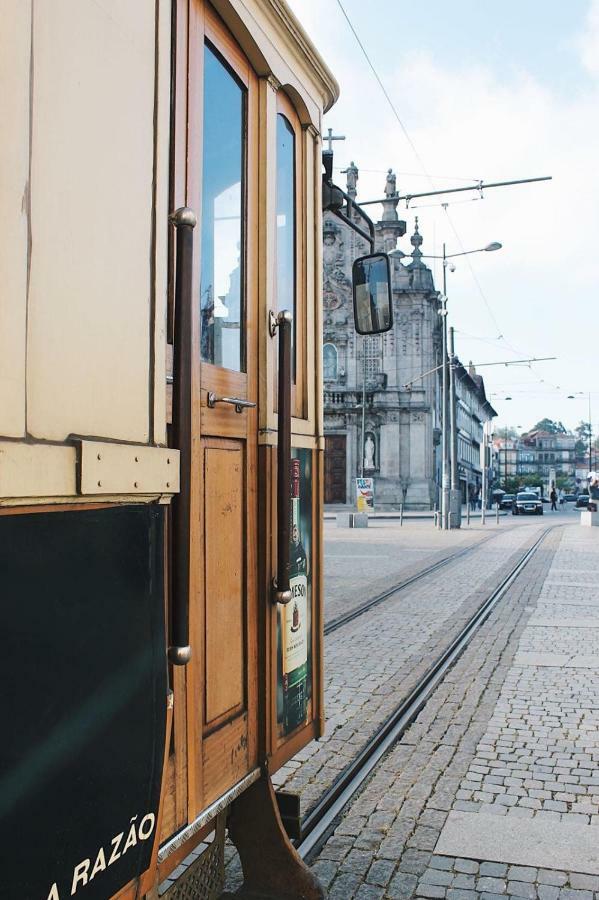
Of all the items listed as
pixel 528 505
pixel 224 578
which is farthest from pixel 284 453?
pixel 528 505

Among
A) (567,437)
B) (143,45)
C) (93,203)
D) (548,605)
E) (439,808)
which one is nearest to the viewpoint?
(93,203)

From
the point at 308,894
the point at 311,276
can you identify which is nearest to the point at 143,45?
the point at 311,276

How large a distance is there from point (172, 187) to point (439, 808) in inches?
126

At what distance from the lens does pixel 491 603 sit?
11.1 meters

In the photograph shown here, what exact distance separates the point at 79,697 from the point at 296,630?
1625 millimetres

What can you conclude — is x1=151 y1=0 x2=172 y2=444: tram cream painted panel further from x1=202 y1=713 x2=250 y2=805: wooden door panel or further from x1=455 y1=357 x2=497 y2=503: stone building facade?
x1=455 y1=357 x2=497 y2=503: stone building facade

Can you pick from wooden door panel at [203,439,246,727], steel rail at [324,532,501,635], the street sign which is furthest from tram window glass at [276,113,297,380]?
the street sign

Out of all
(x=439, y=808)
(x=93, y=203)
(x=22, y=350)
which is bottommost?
(x=439, y=808)

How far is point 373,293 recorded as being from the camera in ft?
12.7

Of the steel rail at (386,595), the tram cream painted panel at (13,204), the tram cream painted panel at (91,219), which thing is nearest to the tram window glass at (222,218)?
the tram cream painted panel at (91,219)

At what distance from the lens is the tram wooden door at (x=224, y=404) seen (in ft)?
8.34

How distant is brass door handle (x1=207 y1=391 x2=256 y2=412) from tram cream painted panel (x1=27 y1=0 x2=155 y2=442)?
1.73 ft

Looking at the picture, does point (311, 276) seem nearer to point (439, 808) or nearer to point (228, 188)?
point (228, 188)

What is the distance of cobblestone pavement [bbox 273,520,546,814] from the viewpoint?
191 inches
